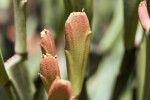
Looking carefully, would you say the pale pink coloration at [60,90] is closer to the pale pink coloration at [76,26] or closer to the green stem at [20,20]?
the pale pink coloration at [76,26]

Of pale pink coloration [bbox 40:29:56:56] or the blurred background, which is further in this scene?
the blurred background

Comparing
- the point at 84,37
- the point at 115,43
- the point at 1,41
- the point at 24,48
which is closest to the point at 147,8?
the point at 84,37

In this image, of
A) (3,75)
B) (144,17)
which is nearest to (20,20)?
(3,75)

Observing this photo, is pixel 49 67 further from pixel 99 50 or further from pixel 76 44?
pixel 99 50

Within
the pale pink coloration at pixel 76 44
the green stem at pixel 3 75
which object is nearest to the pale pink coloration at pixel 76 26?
the pale pink coloration at pixel 76 44

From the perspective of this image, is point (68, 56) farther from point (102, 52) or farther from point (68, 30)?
point (102, 52)

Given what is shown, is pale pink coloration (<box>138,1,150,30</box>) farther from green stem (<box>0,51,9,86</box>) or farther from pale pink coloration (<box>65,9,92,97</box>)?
green stem (<box>0,51,9,86</box>)

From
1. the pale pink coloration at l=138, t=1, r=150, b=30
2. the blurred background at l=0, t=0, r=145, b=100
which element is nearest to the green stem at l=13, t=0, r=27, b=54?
the blurred background at l=0, t=0, r=145, b=100

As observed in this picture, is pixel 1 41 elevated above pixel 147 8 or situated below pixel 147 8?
below

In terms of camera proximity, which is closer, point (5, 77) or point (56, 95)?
point (56, 95)
